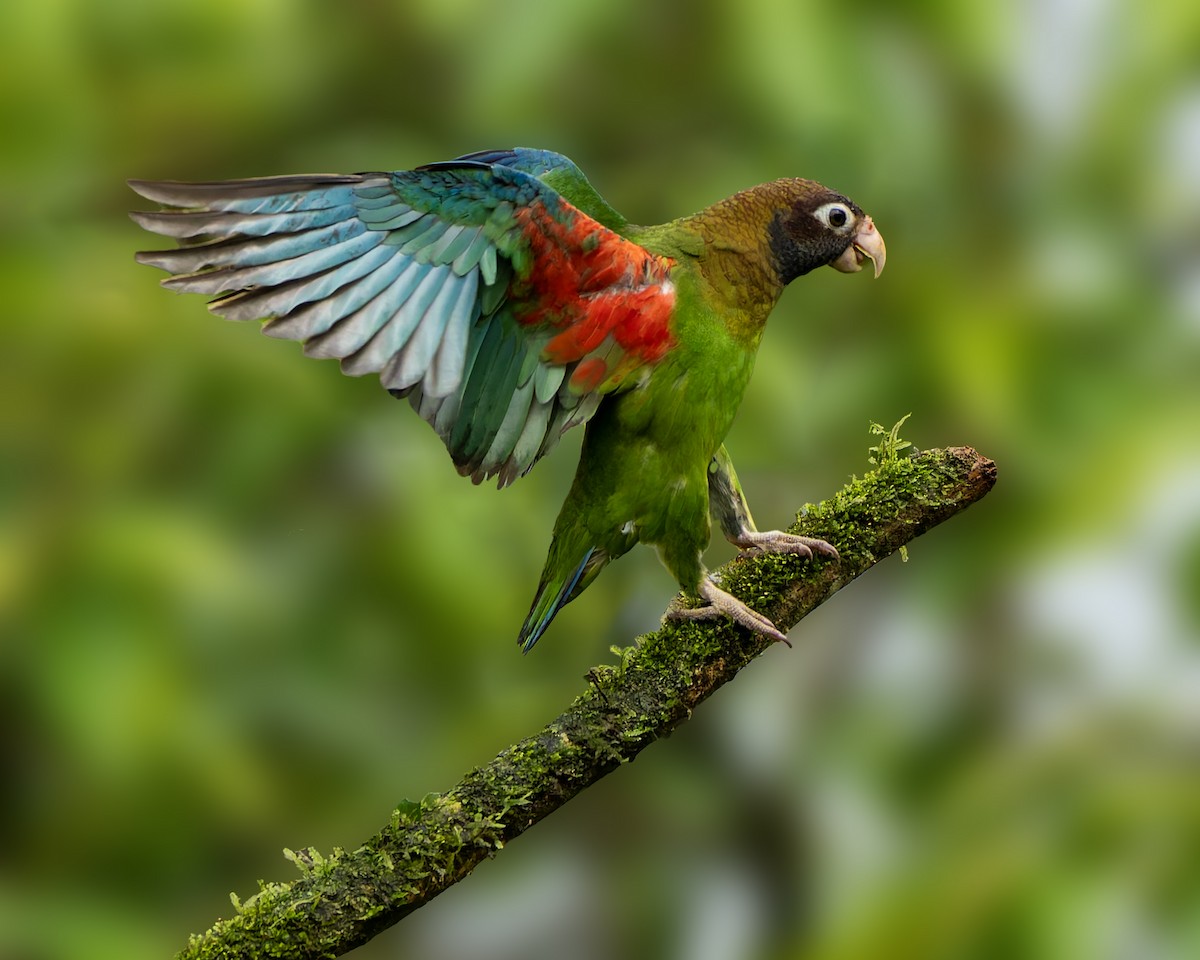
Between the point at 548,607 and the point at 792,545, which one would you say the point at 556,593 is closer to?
the point at 548,607

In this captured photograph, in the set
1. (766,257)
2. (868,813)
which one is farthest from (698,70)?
(868,813)

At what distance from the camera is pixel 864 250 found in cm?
205

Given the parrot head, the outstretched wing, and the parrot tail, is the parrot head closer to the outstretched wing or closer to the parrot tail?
the outstretched wing

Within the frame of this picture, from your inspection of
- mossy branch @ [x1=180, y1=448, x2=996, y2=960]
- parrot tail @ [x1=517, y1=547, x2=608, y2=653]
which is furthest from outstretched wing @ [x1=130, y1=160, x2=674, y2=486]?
mossy branch @ [x1=180, y1=448, x2=996, y2=960]

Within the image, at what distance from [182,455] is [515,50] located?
105cm

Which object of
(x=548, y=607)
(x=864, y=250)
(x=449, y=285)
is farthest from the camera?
(x=864, y=250)

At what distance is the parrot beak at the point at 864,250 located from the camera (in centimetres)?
204

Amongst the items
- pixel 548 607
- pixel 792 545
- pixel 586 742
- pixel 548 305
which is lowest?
pixel 586 742

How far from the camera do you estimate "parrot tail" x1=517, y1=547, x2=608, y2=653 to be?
6.31 feet

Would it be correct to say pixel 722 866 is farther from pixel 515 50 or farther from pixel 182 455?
pixel 515 50

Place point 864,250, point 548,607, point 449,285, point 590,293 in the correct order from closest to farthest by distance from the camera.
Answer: point 449,285
point 590,293
point 548,607
point 864,250

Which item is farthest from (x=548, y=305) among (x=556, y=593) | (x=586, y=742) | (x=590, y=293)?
(x=586, y=742)

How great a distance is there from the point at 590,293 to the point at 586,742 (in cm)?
59

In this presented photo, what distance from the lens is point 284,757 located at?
2666mm
